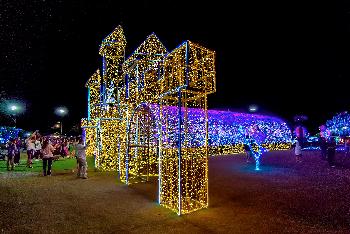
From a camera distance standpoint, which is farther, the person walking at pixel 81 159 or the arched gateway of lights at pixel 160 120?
the person walking at pixel 81 159

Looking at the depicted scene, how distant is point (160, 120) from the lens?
7379mm

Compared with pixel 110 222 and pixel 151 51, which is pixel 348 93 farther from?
pixel 110 222

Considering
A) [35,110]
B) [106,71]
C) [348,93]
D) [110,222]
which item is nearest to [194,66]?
[110,222]

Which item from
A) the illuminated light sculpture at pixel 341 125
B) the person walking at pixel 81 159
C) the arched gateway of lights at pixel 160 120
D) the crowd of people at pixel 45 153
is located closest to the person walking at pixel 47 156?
the crowd of people at pixel 45 153

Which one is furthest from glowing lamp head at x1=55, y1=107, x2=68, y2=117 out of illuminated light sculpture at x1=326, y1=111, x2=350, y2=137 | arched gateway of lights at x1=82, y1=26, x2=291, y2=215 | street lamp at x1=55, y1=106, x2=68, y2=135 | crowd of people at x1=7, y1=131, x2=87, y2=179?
illuminated light sculpture at x1=326, y1=111, x2=350, y2=137

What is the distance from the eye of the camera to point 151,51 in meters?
12.6

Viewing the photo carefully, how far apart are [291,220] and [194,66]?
151 inches

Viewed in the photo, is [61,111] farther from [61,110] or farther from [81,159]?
[81,159]

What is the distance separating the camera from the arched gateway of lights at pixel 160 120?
6.95 meters

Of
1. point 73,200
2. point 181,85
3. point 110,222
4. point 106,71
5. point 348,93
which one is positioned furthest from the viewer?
point 348,93

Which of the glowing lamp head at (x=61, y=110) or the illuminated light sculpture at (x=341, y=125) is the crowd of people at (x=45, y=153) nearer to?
the illuminated light sculpture at (x=341, y=125)

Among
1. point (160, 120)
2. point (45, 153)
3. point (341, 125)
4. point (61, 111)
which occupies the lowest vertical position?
point (45, 153)

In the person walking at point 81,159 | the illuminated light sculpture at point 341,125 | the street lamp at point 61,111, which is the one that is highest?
the street lamp at point 61,111

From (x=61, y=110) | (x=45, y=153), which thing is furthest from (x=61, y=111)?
(x=45, y=153)
